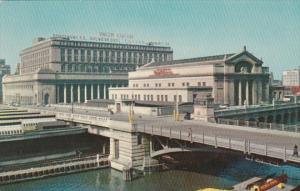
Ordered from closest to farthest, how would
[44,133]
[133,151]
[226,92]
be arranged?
1. [133,151]
2. [44,133]
3. [226,92]

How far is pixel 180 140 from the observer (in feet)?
185

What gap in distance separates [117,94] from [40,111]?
1593 inches

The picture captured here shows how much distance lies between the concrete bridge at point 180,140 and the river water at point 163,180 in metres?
3.27

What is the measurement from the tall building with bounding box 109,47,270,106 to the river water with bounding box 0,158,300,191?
49924 mm

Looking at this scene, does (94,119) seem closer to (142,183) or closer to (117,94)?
(142,183)

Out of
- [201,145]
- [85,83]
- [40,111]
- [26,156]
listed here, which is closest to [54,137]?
[26,156]

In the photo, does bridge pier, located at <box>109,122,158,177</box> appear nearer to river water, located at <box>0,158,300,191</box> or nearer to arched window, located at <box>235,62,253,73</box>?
river water, located at <box>0,158,300,191</box>

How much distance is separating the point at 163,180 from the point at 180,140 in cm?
723

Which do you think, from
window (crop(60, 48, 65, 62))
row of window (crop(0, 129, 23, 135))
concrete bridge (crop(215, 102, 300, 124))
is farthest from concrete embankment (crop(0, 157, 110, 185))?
window (crop(60, 48, 65, 62))

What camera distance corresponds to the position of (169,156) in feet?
212

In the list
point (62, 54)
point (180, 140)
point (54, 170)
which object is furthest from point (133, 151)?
point (62, 54)

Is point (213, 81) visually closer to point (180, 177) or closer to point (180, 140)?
point (180, 177)

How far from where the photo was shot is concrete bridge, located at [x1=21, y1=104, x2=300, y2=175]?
44.0 m

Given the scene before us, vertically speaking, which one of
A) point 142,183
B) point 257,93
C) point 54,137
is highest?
point 257,93
